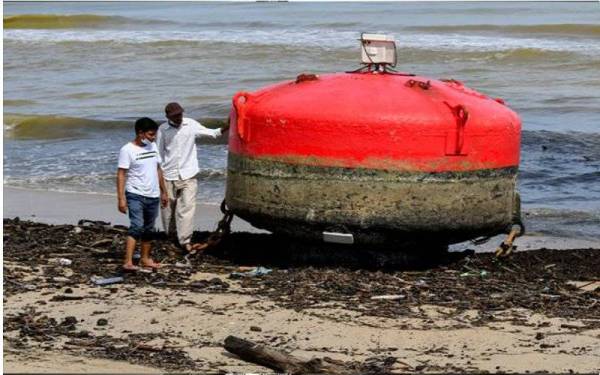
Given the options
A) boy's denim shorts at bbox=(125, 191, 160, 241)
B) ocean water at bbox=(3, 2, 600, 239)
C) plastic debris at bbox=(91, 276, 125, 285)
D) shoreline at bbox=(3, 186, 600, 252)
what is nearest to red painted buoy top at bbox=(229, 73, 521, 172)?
boy's denim shorts at bbox=(125, 191, 160, 241)

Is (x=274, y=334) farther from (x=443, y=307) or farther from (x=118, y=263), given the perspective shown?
(x=118, y=263)

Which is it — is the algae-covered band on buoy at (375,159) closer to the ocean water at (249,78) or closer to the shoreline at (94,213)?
the shoreline at (94,213)

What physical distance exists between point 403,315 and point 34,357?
251 centimetres

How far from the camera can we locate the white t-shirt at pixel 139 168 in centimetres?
923

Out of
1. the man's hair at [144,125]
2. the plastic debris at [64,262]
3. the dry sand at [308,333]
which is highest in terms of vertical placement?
the man's hair at [144,125]

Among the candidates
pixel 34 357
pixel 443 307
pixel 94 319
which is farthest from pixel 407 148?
pixel 34 357

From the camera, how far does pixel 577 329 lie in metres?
7.77

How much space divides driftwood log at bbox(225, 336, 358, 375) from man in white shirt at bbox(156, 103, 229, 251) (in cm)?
304

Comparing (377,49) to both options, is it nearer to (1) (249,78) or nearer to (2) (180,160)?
(2) (180,160)

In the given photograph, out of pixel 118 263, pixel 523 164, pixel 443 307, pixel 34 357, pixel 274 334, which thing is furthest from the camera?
pixel 523 164

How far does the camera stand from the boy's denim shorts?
9.30 meters

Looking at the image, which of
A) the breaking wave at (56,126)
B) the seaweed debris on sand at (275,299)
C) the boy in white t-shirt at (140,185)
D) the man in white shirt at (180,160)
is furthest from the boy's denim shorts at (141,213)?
the breaking wave at (56,126)

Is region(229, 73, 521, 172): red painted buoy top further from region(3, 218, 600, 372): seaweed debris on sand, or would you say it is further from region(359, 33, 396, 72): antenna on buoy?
region(3, 218, 600, 372): seaweed debris on sand

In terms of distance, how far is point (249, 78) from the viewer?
94.7 feet
